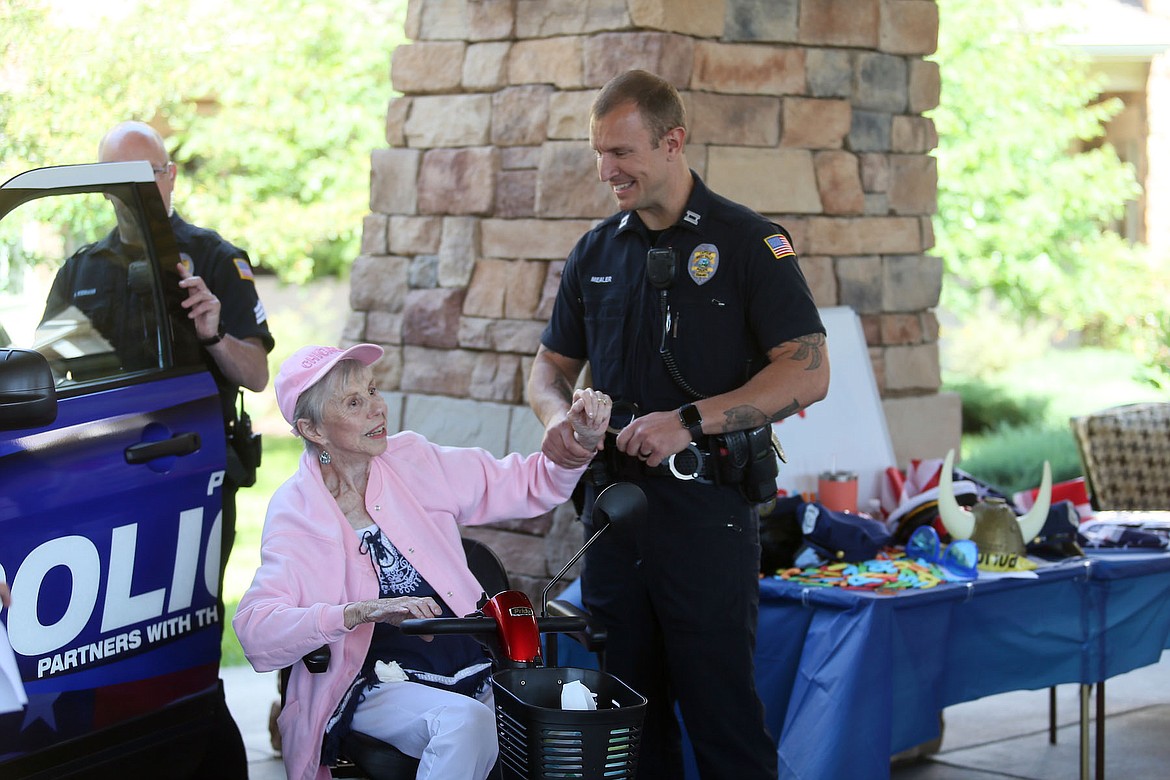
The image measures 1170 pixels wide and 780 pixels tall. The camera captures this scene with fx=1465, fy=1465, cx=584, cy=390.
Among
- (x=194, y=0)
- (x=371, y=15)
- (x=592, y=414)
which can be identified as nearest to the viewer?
(x=592, y=414)

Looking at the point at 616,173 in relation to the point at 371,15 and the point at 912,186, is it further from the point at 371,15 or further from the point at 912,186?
the point at 371,15

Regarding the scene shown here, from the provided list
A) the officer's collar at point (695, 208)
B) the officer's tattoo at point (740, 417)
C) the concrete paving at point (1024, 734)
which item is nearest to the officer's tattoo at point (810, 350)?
the officer's tattoo at point (740, 417)

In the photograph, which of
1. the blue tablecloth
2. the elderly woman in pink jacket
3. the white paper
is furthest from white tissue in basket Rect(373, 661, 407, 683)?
the blue tablecloth

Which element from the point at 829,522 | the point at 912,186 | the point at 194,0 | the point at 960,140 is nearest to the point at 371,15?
the point at 194,0

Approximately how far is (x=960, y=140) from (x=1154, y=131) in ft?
14.1

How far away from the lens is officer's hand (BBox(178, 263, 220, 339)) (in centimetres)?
361

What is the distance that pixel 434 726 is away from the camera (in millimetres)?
2992

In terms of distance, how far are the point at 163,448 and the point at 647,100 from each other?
1.38 m

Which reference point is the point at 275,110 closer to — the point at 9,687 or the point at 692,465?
the point at 692,465

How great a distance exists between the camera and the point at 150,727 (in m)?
3.39

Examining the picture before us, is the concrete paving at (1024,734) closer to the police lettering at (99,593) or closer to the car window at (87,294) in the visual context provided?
the police lettering at (99,593)

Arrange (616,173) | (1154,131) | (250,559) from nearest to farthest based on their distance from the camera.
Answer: (616,173) → (250,559) → (1154,131)

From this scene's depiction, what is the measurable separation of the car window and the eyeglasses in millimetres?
2114

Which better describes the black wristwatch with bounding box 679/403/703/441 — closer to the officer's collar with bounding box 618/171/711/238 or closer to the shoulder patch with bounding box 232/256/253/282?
the officer's collar with bounding box 618/171/711/238
